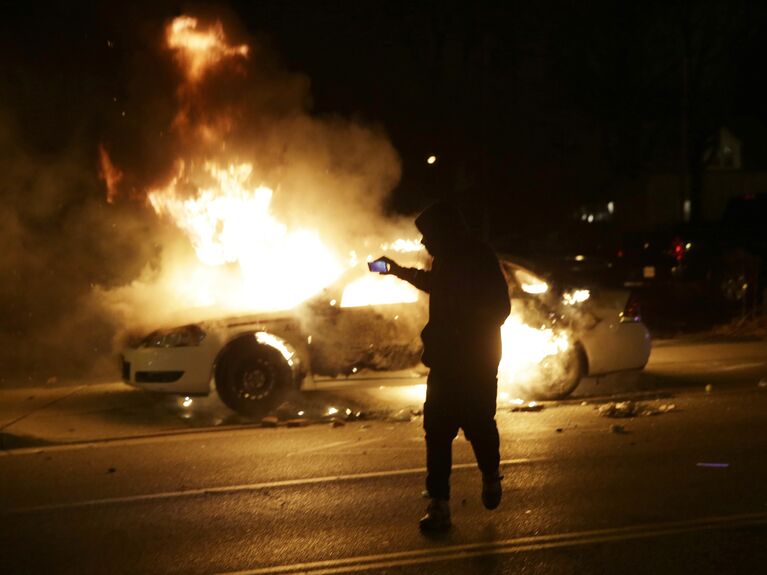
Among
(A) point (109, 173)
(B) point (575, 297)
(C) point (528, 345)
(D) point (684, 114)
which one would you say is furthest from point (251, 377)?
(D) point (684, 114)

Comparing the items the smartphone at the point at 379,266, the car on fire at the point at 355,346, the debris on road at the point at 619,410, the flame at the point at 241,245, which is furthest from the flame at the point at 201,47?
the smartphone at the point at 379,266

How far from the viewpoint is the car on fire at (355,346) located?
10.1m

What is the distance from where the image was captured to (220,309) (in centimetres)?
1074

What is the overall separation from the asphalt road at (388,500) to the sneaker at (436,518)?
76 mm

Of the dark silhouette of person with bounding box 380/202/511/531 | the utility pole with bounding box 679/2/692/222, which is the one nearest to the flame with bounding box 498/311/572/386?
the dark silhouette of person with bounding box 380/202/511/531

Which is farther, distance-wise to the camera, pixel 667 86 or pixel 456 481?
pixel 667 86

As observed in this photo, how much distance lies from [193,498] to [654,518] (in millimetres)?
2959

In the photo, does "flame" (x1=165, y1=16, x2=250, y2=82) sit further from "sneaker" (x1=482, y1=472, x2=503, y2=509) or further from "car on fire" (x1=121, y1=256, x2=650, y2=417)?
"sneaker" (x1=482, y1=472, x2=503, y2=509)

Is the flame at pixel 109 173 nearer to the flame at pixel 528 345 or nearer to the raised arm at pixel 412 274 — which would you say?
the flame at pixel 528 345

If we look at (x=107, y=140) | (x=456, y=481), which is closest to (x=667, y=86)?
(x=107, y=140)

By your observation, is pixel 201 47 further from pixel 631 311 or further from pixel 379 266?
pixel 379 266

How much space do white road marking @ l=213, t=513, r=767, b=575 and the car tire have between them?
4544 millimetres

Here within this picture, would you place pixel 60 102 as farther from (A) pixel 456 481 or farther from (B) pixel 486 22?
(B) pixel 486 22

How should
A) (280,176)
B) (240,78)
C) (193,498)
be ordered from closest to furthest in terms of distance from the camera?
(193,498)
(280,176)
(240,78)
